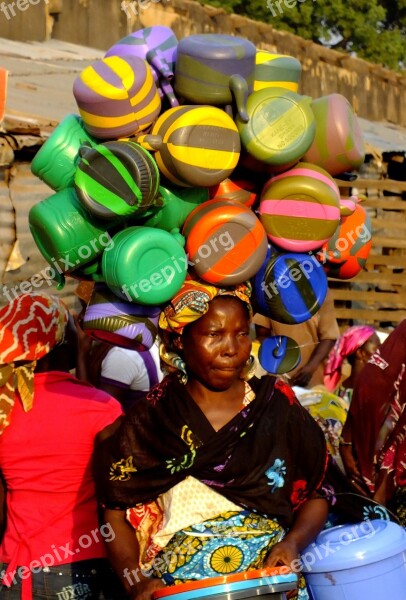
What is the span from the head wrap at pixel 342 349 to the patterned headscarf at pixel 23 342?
8.80 feet

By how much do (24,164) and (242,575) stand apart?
4.71 meters

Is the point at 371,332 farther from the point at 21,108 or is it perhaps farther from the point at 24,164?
the point at 21,108

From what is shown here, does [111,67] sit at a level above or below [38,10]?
above

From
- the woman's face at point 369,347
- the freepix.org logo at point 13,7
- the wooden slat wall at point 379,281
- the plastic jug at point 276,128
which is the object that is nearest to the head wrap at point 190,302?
the plastic jug at point 276,128

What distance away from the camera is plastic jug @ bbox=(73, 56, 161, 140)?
2.89 m

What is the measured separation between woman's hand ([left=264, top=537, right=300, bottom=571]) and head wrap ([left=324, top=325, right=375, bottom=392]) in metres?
3.00

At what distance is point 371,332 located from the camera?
19.0ft

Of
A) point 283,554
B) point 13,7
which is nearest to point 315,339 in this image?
point 283,554

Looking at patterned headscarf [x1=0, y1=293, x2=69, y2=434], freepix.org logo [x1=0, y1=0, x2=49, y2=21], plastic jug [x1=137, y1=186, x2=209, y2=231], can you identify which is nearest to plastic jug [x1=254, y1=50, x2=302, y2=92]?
plastic jug [x1=137, y1=186, x2=209, y2=231]

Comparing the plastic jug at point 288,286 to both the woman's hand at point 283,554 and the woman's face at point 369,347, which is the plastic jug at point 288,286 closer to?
the woman's hand at point 283,554

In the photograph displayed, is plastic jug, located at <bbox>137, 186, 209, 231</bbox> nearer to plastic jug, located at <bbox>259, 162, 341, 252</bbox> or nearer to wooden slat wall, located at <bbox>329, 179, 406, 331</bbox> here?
plastic jug, located at <bbox>259, 162, 341, 252</bbox>

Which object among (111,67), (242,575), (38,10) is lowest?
(38,10)

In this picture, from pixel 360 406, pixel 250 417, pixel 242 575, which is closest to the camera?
pixel 242 575

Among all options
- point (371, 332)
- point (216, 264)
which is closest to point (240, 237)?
point (216, 264)
